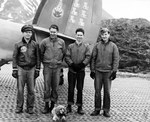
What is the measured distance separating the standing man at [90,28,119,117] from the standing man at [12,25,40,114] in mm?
1080

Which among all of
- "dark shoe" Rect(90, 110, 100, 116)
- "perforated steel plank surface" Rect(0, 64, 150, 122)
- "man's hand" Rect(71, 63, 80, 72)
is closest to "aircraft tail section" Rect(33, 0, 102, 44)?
"perforated steel plank surface" Rect(0, 64, 150, 122)

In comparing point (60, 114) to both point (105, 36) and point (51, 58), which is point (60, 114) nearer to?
point (51, 58)

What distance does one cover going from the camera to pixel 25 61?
4090 mm

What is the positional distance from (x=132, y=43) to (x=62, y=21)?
28.0ft

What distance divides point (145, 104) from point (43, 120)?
3.11 m

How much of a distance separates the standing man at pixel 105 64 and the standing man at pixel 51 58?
0.66m

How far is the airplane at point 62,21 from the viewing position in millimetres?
5562

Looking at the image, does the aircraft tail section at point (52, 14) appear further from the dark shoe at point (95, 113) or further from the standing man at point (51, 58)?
the dark shoe at point (95, 113)

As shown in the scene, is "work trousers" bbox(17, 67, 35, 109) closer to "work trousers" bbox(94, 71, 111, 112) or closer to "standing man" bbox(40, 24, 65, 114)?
"standing man" bbox(40, 24, 65, 114)

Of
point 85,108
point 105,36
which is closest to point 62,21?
point 105,36

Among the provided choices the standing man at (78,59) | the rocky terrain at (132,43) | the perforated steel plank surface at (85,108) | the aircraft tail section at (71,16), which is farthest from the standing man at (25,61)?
the rocky terrain at (132,43)

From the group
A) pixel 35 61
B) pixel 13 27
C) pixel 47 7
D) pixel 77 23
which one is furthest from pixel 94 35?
pixel 35 61

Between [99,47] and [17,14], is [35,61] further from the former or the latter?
[17,14]

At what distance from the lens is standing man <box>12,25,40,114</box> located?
4.08m
